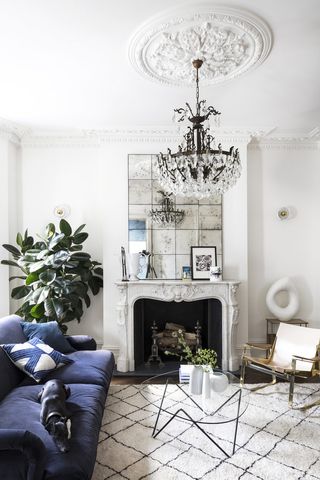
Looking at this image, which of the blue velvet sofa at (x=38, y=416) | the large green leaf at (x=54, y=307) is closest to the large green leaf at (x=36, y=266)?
the large green leaf at (x=54, y=307)

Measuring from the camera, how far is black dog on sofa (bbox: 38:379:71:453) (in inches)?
73.7

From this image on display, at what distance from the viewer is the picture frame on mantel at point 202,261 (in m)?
4.49

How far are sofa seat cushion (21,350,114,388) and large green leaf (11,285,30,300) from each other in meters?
1.27

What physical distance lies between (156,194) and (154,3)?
2.52 metres

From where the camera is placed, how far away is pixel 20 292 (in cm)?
431

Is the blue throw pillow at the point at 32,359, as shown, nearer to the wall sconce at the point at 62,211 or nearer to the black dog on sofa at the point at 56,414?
the black dog on sofa at the point at 56,414

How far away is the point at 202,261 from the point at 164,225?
66cm

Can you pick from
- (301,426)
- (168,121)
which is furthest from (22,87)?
(301,426)

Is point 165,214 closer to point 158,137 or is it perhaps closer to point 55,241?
point 158,137

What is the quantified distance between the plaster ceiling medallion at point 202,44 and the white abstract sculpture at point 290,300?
102 inches

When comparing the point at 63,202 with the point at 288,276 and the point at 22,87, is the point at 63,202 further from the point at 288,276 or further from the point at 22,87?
the point at 288,276

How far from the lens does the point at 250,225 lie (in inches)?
187

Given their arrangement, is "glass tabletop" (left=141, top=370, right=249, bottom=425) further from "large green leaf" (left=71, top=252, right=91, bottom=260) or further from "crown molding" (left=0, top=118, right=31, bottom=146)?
"crown molding" (left=0, top=118, right=31, bottom=146)

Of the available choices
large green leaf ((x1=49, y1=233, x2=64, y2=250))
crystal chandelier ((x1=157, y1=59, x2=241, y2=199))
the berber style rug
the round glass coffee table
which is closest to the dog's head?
the berber style rug
